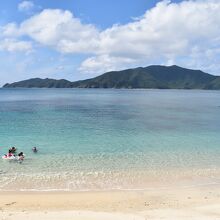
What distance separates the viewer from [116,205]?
21.1 metres

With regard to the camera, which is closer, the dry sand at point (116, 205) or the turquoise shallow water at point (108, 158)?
the dry sand at point (116, 205)

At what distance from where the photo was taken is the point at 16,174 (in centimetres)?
2770

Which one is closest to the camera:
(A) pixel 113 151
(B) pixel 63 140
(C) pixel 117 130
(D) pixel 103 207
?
(D) pixel 103 207

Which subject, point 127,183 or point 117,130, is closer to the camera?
point 127,183

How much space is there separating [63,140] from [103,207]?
22.5 meters

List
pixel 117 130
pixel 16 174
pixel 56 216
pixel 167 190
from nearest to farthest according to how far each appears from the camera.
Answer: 1. pixel 56 216
2. pixel 167 190
3. pixel 16 174
4. pixel 117 130

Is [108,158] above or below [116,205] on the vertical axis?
above

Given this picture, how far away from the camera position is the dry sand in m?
18.1

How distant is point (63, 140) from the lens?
42375 mm

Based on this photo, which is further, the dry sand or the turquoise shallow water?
the turquoise shallow water

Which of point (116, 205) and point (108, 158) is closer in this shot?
point (116, 205)

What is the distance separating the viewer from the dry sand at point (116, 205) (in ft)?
59.5

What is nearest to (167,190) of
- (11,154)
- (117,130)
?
(11,154)

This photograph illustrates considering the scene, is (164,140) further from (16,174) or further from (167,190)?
(16,174)
